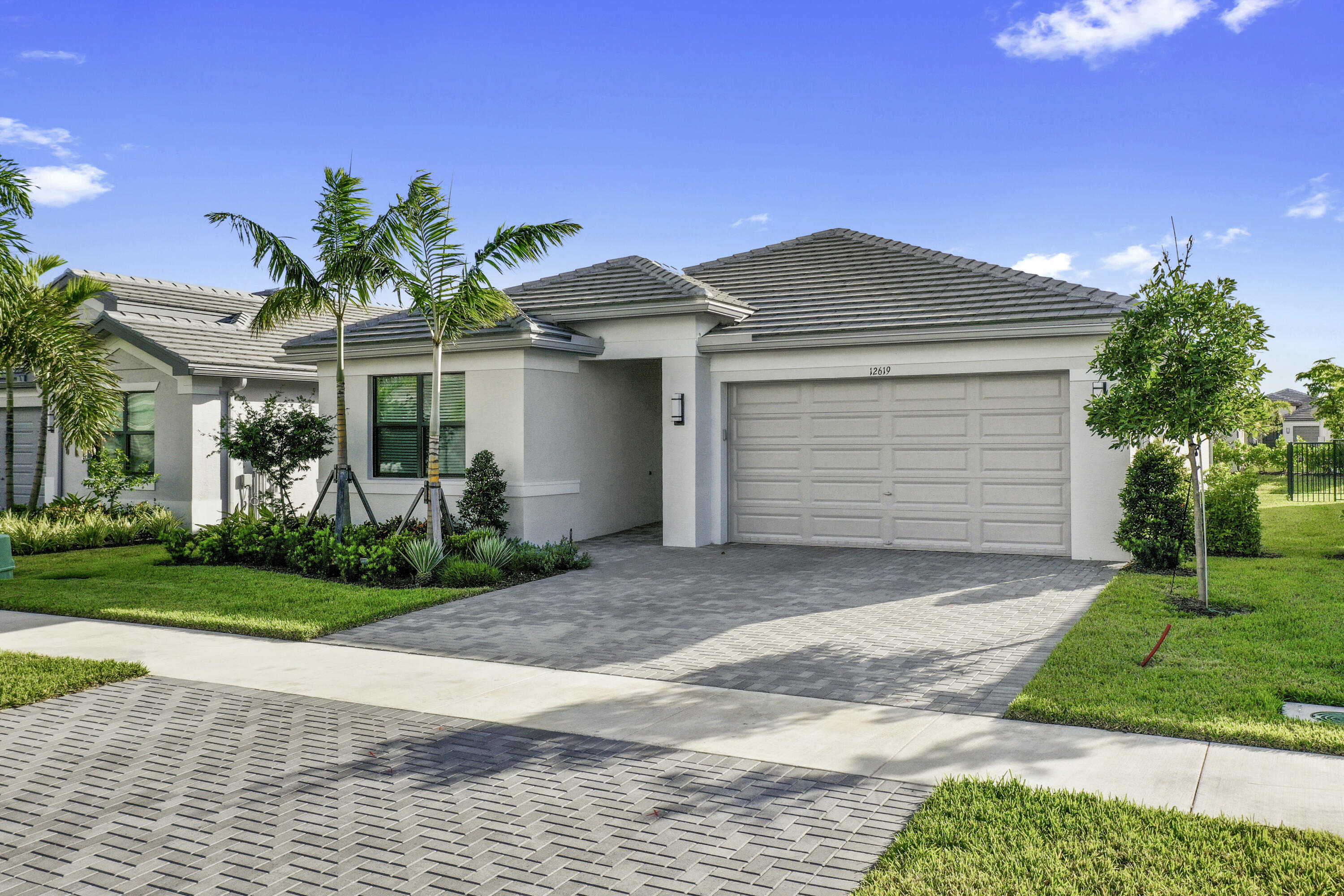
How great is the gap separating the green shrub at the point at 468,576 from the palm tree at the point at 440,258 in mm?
669

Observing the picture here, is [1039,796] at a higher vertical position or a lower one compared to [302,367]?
lower

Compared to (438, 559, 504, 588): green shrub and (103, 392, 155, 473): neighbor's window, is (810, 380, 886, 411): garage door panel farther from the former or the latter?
(103, 392, 155, 473): neighbor's window

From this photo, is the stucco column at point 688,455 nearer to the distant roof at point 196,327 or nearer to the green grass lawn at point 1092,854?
the distant roof at point 196,327

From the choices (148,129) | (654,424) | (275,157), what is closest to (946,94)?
(654,424)

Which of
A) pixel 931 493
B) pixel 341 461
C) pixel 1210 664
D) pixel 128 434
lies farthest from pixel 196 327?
pixel 1210 664

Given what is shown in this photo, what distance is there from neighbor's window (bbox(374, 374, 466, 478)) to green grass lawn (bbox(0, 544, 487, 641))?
9.80 feet

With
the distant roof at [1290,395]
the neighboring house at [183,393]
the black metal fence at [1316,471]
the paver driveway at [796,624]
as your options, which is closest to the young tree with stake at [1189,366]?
the paver driveway at [796,624]

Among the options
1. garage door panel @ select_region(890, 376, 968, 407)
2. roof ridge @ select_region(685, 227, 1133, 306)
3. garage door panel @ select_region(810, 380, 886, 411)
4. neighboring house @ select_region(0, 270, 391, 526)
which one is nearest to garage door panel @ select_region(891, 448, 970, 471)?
garage door panel @ select_region(890, 376, 968, 407)

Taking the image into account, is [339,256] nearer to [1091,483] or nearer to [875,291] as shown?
[875,291]

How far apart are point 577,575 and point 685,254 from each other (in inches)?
327

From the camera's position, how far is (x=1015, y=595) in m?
10.4

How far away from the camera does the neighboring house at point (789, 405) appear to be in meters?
Result: 13.1

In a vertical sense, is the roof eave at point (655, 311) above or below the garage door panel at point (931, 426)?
above

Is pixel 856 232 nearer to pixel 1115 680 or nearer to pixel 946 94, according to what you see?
pixel 946 94
